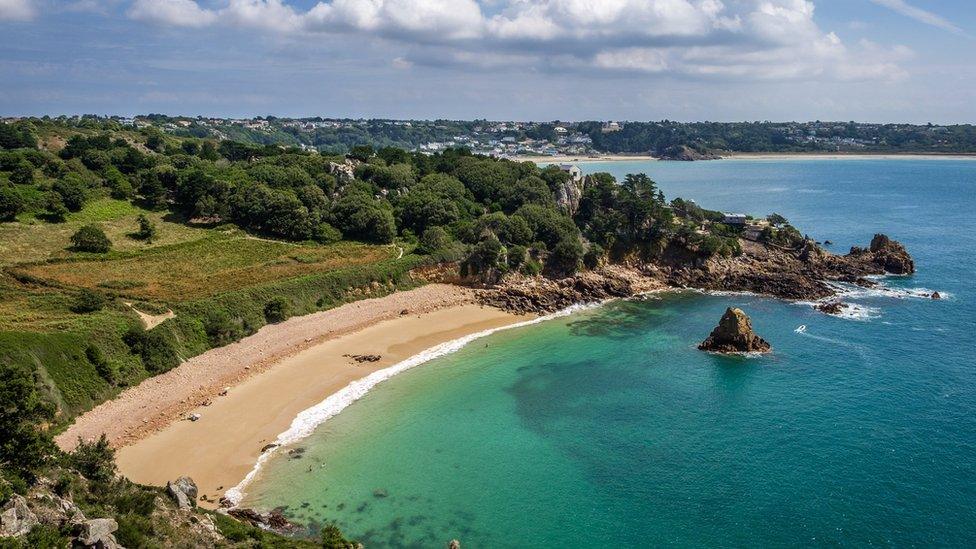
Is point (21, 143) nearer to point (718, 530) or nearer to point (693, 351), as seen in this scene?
point (693, 351)

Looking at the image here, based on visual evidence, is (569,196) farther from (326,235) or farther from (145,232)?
(145,232)

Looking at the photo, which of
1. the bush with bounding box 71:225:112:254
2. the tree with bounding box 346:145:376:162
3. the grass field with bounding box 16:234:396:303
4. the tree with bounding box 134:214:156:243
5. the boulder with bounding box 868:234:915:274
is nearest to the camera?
the grass field with bounding box 16:234:396:303

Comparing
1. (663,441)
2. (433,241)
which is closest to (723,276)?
(433,241)

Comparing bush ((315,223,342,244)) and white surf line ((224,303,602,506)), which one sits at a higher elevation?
bush ((315,223,342,244))

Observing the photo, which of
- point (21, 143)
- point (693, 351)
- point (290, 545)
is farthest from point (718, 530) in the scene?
point (21, 143)

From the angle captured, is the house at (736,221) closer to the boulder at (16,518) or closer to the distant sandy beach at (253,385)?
the distant sandy beach at (253,385)

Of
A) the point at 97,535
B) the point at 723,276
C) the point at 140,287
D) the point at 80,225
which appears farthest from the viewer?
the point at 723,276

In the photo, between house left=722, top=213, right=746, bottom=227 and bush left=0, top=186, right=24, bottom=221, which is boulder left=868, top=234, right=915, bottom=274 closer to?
house left=722, top=213, right=746, bottom=227

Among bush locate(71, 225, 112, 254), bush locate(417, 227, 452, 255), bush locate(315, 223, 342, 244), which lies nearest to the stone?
bush locate(417, 227, 452, 255)
